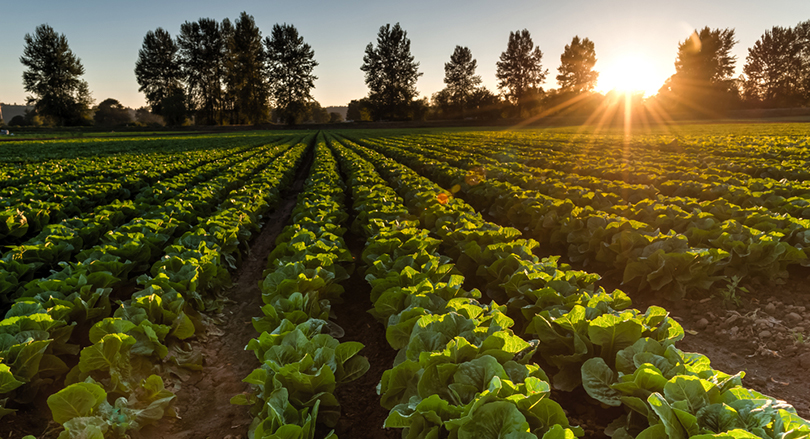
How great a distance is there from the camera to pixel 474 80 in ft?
269

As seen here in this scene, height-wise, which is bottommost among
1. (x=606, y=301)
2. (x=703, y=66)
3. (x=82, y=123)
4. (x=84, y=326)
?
(x=84, y=326)

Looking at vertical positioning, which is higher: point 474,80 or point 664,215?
point 474,80

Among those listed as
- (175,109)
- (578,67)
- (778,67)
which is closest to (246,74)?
(175,109)

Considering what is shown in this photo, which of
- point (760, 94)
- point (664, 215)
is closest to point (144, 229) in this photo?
point (664, 215)

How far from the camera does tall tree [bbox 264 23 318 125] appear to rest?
7700 cm

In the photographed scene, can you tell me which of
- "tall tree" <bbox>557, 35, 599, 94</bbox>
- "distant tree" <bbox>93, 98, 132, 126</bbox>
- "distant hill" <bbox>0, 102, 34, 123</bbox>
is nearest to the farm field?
"tall tree" <bbox>557, 35, 599, 94</bbox>

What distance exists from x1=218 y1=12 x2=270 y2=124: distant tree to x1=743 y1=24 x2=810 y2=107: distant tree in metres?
92.2

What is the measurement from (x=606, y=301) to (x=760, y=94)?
101 m

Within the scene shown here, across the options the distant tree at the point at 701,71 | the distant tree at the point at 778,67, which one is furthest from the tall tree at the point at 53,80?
the distant tree at the point at 778,67

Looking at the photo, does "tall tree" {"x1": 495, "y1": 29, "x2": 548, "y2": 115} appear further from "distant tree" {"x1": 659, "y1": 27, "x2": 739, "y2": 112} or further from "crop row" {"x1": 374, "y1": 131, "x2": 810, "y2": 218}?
"crop row" {"x1": 374, "y1": 131, "x2": 810, "y2": 218}

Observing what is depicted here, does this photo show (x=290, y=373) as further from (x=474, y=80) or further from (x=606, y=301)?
(x=474, y=80)

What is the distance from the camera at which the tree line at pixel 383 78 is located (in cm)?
6675

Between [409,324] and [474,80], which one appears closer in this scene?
[409,324]

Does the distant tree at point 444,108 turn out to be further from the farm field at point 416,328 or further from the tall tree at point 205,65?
the farm field at point 416,328
